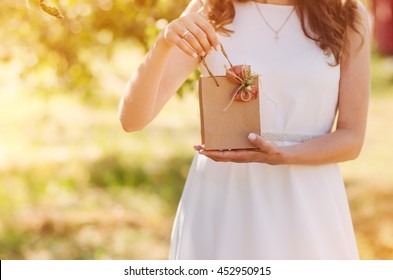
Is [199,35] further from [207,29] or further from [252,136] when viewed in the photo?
[252,136]

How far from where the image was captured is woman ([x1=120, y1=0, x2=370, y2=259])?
220 cm

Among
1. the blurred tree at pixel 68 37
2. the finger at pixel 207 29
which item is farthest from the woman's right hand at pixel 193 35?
the blurred tree at pixel 68 37

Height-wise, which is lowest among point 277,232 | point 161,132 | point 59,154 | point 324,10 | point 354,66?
point 277,232

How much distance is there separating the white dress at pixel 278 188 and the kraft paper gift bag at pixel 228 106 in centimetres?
23

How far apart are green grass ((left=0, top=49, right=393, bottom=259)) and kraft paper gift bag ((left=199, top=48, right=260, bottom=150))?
10.0 feet

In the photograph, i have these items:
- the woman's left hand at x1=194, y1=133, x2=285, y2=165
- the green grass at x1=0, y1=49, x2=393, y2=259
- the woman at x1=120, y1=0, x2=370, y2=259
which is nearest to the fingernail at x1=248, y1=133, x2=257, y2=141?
the woman's left hand at x1=194, y1=133, x2=285, y2=165

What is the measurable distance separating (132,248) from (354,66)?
126 inches

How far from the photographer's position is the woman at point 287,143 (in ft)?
7.22

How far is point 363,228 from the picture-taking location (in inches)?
217

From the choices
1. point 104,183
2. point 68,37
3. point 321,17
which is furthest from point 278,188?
point 104,183

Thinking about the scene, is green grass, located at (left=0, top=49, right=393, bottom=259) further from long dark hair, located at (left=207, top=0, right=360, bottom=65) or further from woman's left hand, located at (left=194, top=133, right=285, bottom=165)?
woman's left hand, located at (left=194, top=133, right=285, bottom=165)

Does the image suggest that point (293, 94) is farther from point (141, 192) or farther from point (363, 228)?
point (141, 192)

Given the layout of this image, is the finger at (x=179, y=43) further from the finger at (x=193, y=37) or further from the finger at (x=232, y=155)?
the finger at (x=232, y=155)
